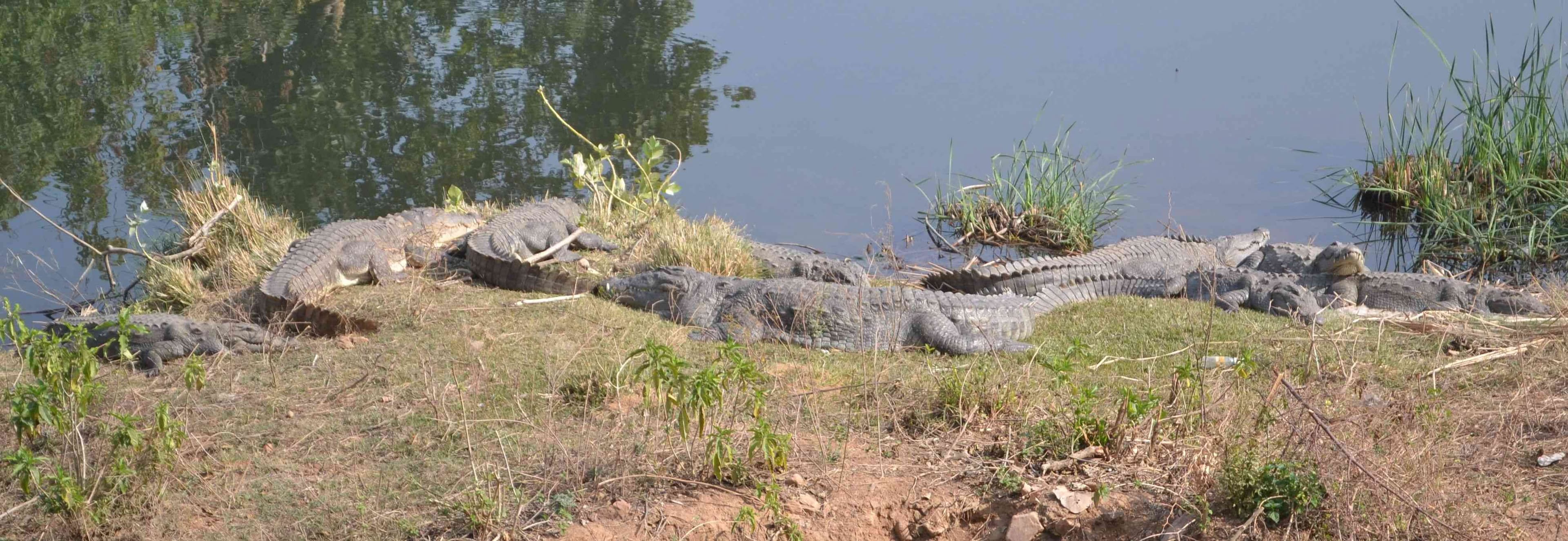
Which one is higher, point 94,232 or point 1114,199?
point 1114,199

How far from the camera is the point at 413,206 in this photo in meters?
12.0

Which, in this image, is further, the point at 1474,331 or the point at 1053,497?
the point at 1474,331

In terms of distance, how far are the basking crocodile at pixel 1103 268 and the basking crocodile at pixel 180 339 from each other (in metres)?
4.56

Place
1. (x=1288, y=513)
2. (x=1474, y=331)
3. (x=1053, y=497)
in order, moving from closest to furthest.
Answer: (x=1288, y=513)
(x=1053, y=497)
(x=1474, y=331)

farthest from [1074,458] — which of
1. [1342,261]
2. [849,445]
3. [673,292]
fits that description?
[1342,261]

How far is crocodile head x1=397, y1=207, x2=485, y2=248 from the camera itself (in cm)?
916

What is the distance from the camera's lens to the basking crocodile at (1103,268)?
830 centimetres

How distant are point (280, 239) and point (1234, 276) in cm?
708

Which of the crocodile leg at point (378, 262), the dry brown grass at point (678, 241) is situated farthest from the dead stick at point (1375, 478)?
the crocodile leg at point (378, 262)

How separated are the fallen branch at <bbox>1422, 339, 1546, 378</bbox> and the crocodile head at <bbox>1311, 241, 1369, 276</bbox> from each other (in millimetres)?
2254

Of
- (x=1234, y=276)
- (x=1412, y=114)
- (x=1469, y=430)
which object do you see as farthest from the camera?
(x=1412, y=114)

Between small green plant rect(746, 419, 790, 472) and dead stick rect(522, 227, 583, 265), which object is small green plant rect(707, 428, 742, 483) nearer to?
small green plant rect(746, 419, 790, 472)

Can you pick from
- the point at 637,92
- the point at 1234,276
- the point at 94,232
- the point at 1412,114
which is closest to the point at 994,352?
the point at 1234,276

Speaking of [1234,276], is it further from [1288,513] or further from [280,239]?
[280,239]
